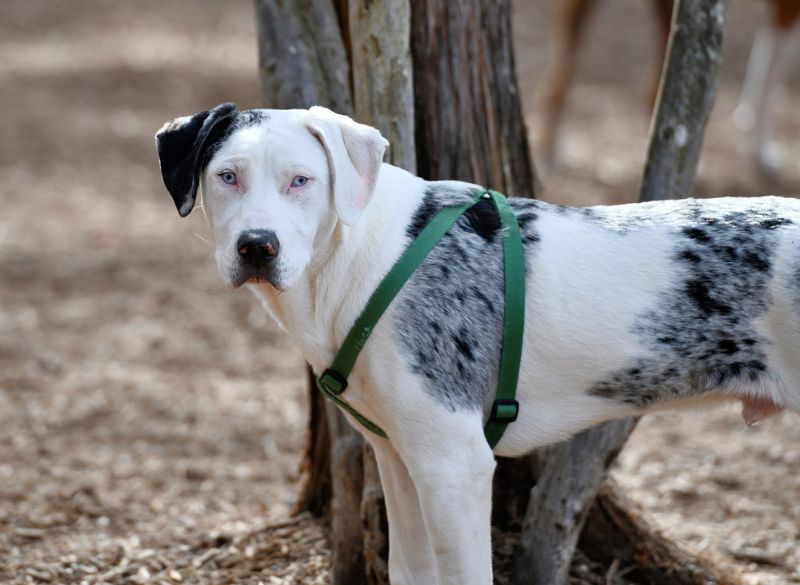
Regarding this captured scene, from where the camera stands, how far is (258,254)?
2822mm

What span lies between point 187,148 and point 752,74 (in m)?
8.09

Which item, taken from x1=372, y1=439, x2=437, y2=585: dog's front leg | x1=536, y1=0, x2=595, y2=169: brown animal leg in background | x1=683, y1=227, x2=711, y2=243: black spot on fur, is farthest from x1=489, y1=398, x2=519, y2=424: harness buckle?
x1=536, y1=0, x2=595, y2=169: brown animal leg in background

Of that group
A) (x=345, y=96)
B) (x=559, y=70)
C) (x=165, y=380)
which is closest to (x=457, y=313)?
(x=345, y=96)

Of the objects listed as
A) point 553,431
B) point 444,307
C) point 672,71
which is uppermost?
point 672,71

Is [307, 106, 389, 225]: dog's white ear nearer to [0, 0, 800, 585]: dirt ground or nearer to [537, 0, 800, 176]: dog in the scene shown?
[0, 0, 800, 585]: dirt ground

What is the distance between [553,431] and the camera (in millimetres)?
3287

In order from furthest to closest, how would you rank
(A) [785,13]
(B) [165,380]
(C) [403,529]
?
1. (A) [785,13]
2. (B) [165,380]
3. (C) [403,529]

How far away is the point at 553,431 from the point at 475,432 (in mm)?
307

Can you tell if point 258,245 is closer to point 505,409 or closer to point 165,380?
point 505,409

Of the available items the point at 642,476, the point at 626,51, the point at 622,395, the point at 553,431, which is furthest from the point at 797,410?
the point at 626,51

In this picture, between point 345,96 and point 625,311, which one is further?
point 345,96

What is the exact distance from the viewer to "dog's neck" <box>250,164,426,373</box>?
3.11 meters

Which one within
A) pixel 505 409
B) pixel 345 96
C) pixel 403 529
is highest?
pixel 345 96

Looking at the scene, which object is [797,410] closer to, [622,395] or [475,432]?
[622,395]
